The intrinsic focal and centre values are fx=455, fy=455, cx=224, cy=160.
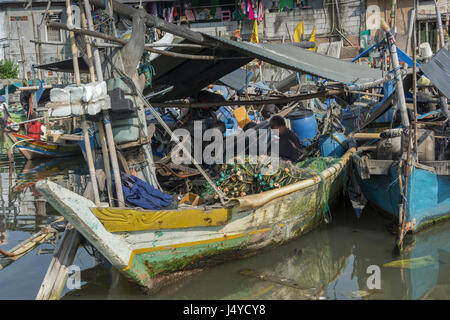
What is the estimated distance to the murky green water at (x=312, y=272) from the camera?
4.56 metres

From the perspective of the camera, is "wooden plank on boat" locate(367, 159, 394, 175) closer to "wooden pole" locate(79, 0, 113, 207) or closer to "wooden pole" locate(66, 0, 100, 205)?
"wooden pole" locate(79, 0, 113, 207)

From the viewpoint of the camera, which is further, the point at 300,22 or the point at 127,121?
the point at 300,22

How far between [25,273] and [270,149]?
385 centimetres

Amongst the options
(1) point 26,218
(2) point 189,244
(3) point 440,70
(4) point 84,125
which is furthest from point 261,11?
(4) point 84,125

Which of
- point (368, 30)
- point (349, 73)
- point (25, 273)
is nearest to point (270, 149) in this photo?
point (349, 73)

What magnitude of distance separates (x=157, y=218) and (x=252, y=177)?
1.72m

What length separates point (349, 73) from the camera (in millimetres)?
6355

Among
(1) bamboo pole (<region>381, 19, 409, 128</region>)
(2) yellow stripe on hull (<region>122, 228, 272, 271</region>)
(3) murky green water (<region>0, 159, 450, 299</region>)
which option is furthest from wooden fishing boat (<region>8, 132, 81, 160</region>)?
→ (1) bamboo pole (<region>381, 19, 409, 128</region>)

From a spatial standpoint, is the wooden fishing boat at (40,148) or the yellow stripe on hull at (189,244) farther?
the wooden fishing boat at (40,148)

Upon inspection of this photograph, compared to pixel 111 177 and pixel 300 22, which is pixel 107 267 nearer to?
pixel 111 177

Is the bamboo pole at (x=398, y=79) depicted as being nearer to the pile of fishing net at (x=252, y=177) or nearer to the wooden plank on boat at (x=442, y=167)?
the wooden plank on boat at (x=442, y=167)

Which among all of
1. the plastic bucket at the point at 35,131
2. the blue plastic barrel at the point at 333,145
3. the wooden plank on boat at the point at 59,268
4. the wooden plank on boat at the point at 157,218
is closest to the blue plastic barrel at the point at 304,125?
the blue plastic barrel at the point at 333,145

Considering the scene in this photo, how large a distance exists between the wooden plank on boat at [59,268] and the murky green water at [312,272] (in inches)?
21.1

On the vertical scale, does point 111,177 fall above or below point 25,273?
above
